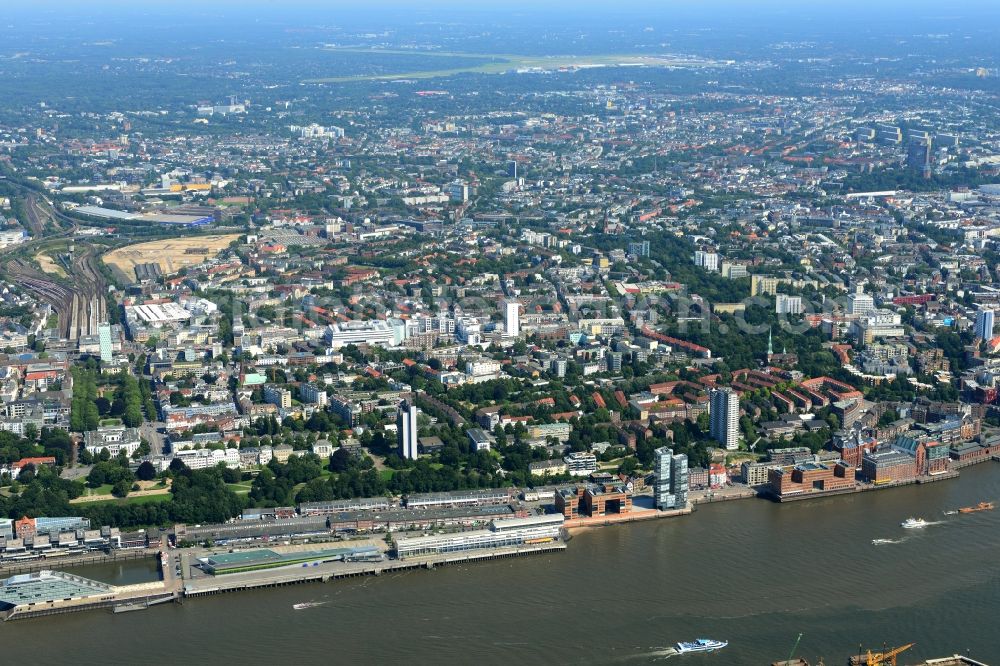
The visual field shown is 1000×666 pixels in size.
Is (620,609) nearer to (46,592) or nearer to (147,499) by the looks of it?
(46,592)

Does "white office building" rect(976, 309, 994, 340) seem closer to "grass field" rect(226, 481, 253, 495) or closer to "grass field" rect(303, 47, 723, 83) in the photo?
"grass field" rect(226, 481, 253, 495)

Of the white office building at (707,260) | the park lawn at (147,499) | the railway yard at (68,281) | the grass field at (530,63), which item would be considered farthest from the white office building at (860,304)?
the grass field at (530,63)

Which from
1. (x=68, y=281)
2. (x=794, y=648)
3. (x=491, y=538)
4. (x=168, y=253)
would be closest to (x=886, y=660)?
(x=794, y=648)

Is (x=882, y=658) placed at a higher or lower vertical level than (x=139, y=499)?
higher

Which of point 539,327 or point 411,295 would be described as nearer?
point 539,327

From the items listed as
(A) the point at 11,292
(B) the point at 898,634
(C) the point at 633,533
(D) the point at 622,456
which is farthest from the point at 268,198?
(B) the point at 898,634

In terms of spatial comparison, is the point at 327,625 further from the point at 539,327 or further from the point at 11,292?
the point at 11,292
